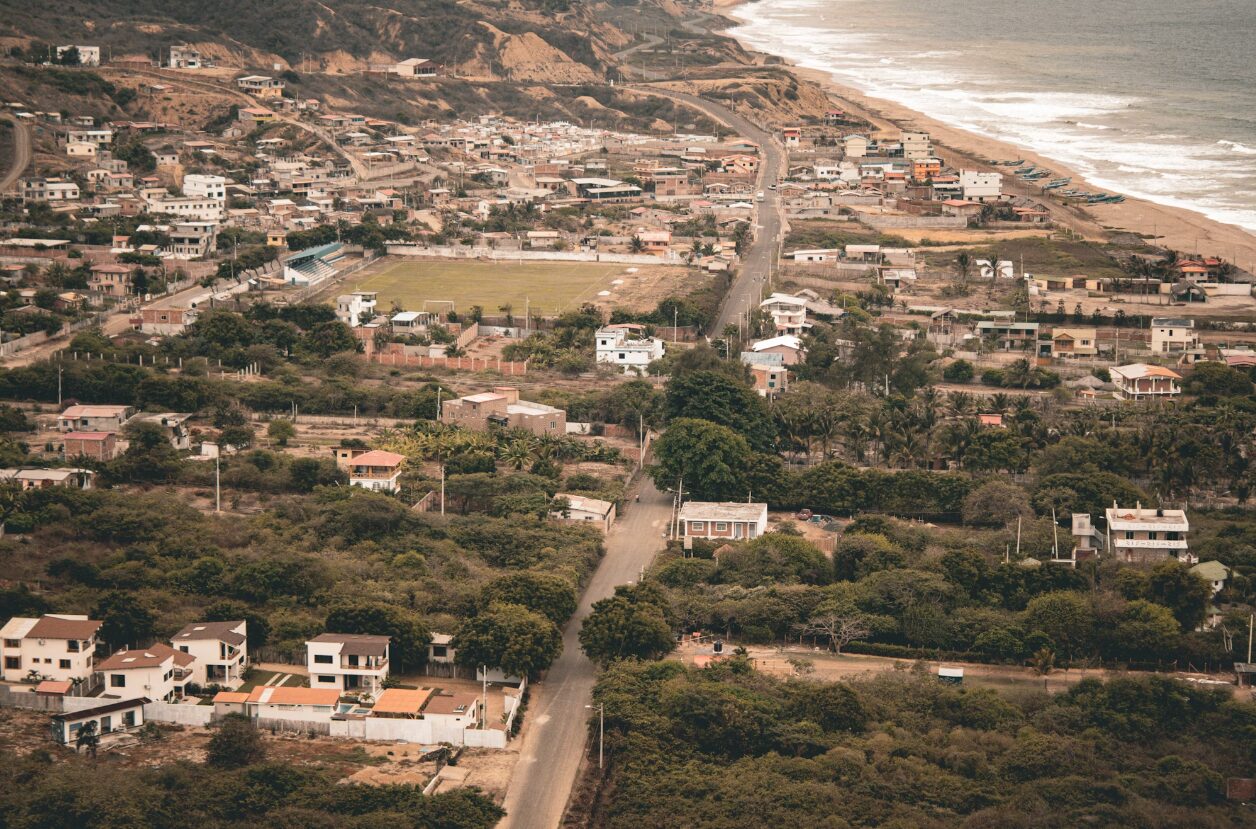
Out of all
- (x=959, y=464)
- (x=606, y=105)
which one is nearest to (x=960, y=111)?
(x=606, y=105)

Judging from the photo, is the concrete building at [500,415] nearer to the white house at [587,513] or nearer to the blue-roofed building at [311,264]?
the white house at [587,513]

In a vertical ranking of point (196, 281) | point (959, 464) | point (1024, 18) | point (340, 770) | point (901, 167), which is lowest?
point (340, 770)

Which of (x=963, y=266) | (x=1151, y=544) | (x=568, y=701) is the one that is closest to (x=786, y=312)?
(x=963, y=266)

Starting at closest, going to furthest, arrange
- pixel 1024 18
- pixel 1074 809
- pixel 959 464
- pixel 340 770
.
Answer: pixel 1074 809
pixel 340 770
pixel 959 464
pixel 1024 18

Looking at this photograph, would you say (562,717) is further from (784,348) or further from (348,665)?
(784,348)

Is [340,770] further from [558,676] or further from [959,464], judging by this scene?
[959,464]
